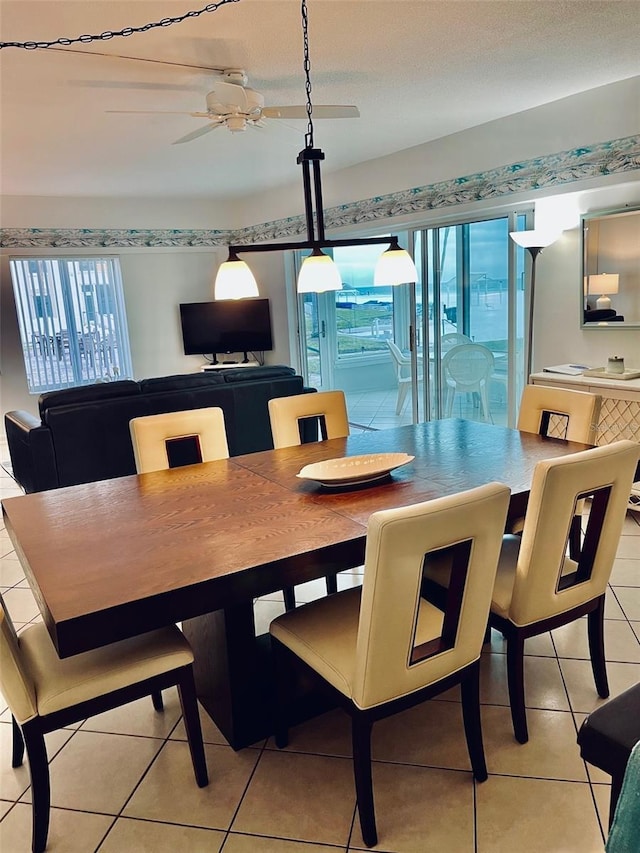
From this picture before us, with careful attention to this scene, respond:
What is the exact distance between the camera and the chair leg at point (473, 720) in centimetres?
183

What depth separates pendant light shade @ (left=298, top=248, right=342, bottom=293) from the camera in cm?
234

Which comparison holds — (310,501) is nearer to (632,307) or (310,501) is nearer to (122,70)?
(122,70)

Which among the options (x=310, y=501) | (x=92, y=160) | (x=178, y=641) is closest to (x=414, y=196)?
(x=92, y=160)

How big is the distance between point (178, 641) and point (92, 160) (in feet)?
13.8

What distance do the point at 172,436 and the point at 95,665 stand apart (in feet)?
4.16

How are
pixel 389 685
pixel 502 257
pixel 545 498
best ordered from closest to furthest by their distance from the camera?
pixel 389 685 → pixel 545 498 → pixel 502 257

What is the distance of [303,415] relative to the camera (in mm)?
3219

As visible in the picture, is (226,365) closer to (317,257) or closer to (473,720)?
(317,257)

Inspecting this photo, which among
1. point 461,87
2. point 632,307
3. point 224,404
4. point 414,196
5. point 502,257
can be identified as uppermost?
point 461,87

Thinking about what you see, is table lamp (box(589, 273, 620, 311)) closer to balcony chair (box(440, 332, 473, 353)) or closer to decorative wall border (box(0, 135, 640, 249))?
decorative wall border (box(0, 135, 640, 249))

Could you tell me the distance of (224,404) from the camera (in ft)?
15.2

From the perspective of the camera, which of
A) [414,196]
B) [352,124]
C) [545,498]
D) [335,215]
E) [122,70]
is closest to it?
[545,498]

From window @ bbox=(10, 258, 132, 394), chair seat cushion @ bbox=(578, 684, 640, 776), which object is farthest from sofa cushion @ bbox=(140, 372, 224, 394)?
chair seat cushion @ bbox=(578, 684, 640, 776)

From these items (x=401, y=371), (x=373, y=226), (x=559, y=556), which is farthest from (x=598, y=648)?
(x=373, y=226)
